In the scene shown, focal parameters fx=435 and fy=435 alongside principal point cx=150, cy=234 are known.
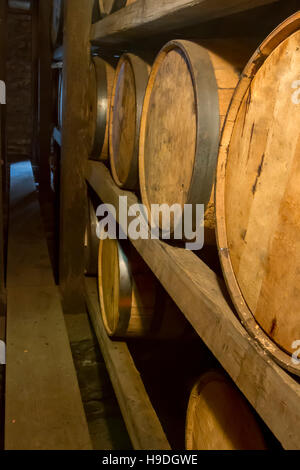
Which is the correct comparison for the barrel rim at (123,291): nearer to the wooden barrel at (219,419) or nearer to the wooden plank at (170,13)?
the wooden barrel at (219,419)

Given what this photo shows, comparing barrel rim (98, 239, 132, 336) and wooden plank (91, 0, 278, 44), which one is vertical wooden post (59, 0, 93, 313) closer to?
wooden plank (91, 0, 278, 44)

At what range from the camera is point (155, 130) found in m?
1.61

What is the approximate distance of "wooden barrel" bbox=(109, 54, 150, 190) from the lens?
1.88 meters

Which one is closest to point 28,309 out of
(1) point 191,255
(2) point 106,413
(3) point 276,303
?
(2) point 106,413

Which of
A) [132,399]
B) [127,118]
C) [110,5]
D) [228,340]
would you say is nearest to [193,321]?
[228,340]

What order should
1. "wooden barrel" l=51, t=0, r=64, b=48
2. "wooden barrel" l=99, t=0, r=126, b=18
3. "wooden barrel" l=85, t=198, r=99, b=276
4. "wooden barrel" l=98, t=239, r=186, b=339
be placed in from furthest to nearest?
"wooden barrel" l=51, t=0, r=64, b=48
"wooden barrel" l=85, t=198, r=99, b=276
"wooden barrel" l=99, t=0, r=126, b=18
"wooden barrel" l=98, t=239, r=186, b=339

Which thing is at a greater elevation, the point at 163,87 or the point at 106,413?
the point at 163,87

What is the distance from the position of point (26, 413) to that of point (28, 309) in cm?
108

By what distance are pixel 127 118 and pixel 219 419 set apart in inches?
55.8

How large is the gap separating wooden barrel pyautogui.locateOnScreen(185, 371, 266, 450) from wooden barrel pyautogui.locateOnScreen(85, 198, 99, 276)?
2.02 metres

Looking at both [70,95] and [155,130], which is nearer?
[155,130]

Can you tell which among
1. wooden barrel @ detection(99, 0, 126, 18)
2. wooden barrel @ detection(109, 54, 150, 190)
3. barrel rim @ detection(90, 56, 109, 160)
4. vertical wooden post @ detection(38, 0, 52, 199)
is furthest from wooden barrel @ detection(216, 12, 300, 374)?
vertical wooden post @ detection(38, 0, 52, 199)

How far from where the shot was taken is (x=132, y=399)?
7.02 ft
